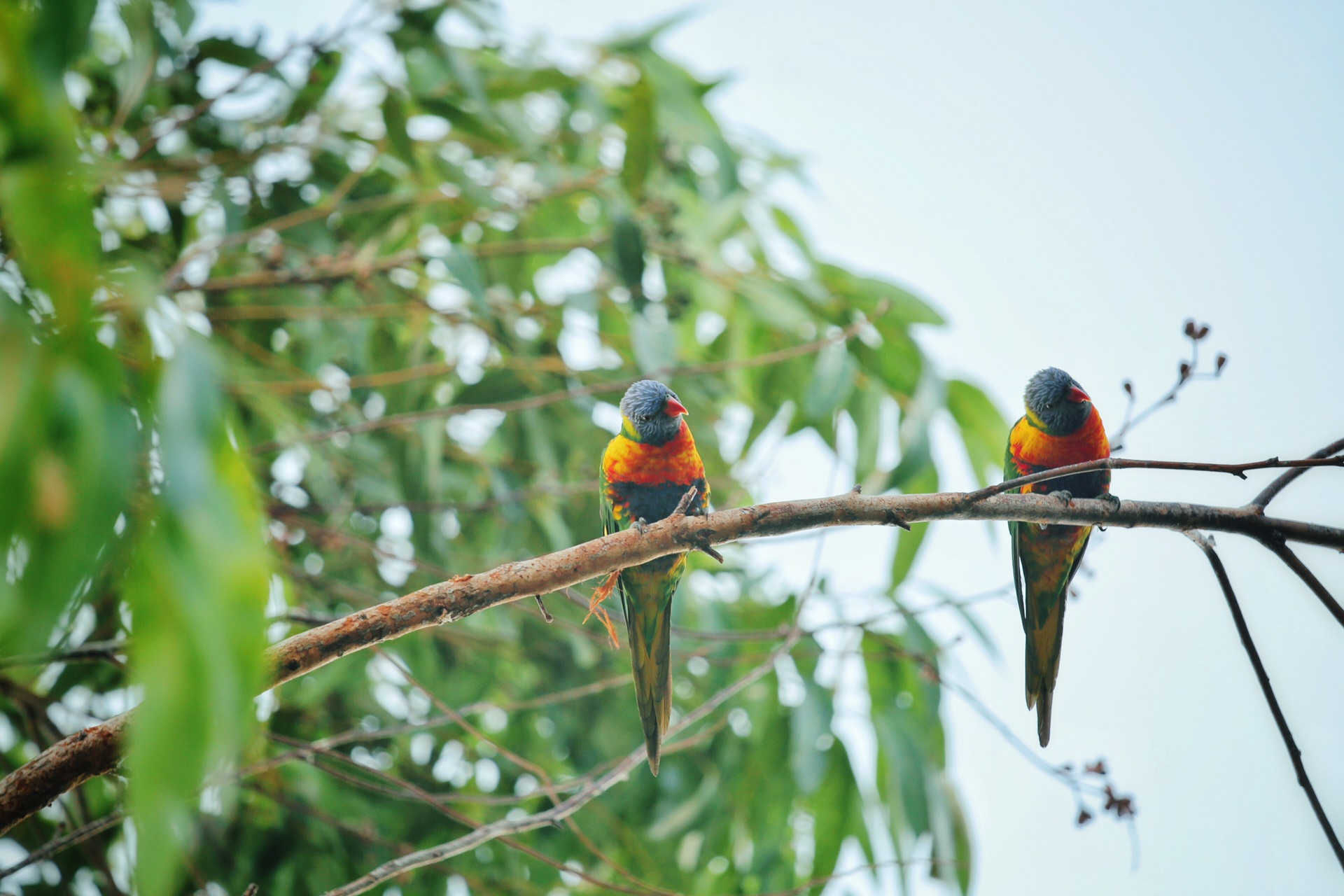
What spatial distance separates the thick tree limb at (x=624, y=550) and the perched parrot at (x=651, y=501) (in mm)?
152

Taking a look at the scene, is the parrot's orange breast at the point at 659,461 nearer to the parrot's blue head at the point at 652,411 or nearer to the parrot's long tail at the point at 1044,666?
the parrot's blue head at the point at 652,411

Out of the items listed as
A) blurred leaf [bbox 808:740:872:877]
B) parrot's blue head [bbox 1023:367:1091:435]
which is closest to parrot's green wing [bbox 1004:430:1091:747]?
parrot's blue head [bbox 1023:367:1091:435]

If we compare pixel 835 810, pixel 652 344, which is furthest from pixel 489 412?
pixel 835 810

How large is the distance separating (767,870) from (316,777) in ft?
4.50

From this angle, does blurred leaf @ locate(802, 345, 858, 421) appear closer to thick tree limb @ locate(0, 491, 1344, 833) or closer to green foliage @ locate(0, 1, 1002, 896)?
green foliage @ locate(0, 1, 1002, 896)

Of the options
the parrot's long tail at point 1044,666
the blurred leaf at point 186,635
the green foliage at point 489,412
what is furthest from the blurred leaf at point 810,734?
the blurred leaf at point 186,635

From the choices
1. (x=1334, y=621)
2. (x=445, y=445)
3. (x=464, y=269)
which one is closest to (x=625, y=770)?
(x=1334, y=621)

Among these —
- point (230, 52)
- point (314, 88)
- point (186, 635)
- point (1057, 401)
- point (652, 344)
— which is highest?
point (230, 52)

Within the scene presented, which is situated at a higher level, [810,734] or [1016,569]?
[1016,569]

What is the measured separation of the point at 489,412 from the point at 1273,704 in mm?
1589

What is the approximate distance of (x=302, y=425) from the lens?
2.74 m

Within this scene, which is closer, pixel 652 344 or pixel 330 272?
pixel 652 344

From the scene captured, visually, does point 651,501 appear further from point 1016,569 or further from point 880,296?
point 880,296

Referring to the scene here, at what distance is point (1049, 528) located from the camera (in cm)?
105
